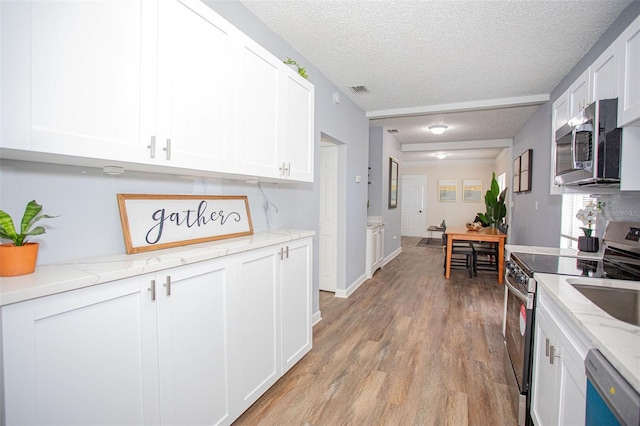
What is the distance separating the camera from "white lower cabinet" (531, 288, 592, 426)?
113cm

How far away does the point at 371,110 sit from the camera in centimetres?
470

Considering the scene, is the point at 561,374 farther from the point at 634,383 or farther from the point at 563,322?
the point at 634,383

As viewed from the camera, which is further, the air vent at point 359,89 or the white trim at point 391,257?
the white trim at point 391,257

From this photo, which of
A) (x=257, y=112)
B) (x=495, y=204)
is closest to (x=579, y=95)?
(x=257, y=112)

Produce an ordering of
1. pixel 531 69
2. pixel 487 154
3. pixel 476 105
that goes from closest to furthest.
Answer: pixel 531 69
pixel 476 105
pixel 487 154

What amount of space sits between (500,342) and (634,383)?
2.45 m

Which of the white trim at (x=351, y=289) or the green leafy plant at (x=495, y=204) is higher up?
the green leafy plant at (x=495, y=204)

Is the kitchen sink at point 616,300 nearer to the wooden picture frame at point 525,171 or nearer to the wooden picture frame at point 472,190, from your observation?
the wooden picture frame at point 525,171

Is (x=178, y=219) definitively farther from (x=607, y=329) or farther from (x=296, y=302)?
(x=607, y=329)

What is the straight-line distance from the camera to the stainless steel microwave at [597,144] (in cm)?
168

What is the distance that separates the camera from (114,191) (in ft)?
4.63

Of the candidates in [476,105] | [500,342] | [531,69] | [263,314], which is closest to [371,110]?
[476,105]

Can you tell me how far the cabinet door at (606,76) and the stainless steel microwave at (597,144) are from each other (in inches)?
4.1

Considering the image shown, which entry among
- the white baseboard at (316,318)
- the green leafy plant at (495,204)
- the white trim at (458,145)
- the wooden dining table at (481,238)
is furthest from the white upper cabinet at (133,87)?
the white trim at (458,145)
